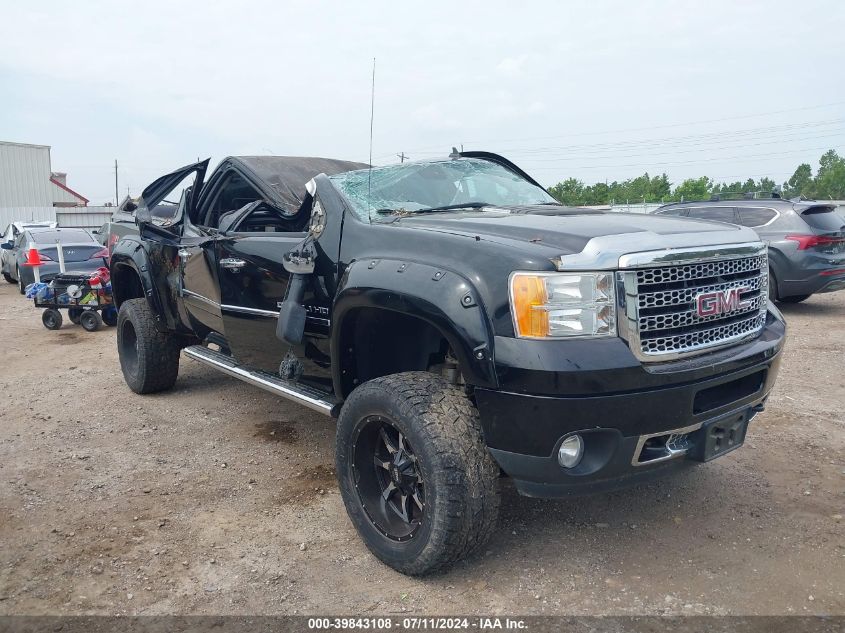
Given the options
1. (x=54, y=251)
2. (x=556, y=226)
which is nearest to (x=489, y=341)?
(x=556, y=226)

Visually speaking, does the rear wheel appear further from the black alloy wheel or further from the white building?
the white building

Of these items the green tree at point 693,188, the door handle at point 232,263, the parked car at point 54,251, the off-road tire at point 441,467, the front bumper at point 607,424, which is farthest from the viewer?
the green tree at point 693,188

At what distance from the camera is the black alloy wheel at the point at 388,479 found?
3.06 m

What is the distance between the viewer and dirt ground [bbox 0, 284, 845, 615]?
2896 mm

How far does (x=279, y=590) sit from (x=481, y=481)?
3.33ft

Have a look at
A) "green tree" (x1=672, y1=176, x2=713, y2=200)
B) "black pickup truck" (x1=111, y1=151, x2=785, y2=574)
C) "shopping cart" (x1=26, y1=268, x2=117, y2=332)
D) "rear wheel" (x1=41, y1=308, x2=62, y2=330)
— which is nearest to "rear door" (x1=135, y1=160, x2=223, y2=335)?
"black pickup truck" (x1=111, y1=151, x2=785, y2=574)

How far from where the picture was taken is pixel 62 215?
39.3 m

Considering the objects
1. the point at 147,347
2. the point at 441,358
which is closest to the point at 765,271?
the point at 441,358

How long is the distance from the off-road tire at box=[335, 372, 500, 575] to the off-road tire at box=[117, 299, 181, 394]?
3.44 metres

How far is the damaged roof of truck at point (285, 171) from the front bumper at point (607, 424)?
96.9 inches

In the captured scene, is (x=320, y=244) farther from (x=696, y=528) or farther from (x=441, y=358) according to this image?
(x=696, y=528)

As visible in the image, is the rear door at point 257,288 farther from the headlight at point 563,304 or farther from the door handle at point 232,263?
the headlight at point 563,304

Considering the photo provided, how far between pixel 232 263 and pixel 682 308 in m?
2.76

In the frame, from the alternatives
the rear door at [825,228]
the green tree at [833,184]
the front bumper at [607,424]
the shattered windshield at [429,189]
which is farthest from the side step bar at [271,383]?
the green tree at [833,184]
